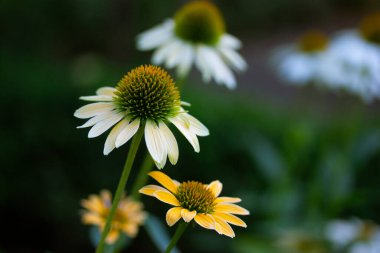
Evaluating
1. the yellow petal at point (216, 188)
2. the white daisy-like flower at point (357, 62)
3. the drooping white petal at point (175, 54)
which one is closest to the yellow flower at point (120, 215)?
the yellow petal at point (216, 188)

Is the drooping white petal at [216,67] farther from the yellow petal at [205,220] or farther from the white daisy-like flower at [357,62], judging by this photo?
the white daisy-like flower at [357,62]

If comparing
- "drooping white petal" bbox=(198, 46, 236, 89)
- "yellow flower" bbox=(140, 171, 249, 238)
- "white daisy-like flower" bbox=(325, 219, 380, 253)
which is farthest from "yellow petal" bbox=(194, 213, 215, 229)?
"white daisy-like flower" bbox=(325, 219, 380, 253)

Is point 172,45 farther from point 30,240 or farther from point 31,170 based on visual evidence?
point 30,240

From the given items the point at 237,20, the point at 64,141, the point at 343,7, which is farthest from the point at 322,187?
the point at 343,7

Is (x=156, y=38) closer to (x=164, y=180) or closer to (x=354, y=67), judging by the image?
(x=164, y=180)

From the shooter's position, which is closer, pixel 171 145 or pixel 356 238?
pixel 171 145

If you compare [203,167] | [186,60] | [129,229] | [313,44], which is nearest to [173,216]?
[129,229]

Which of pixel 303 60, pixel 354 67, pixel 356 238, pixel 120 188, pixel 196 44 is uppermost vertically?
pixel 303 60
